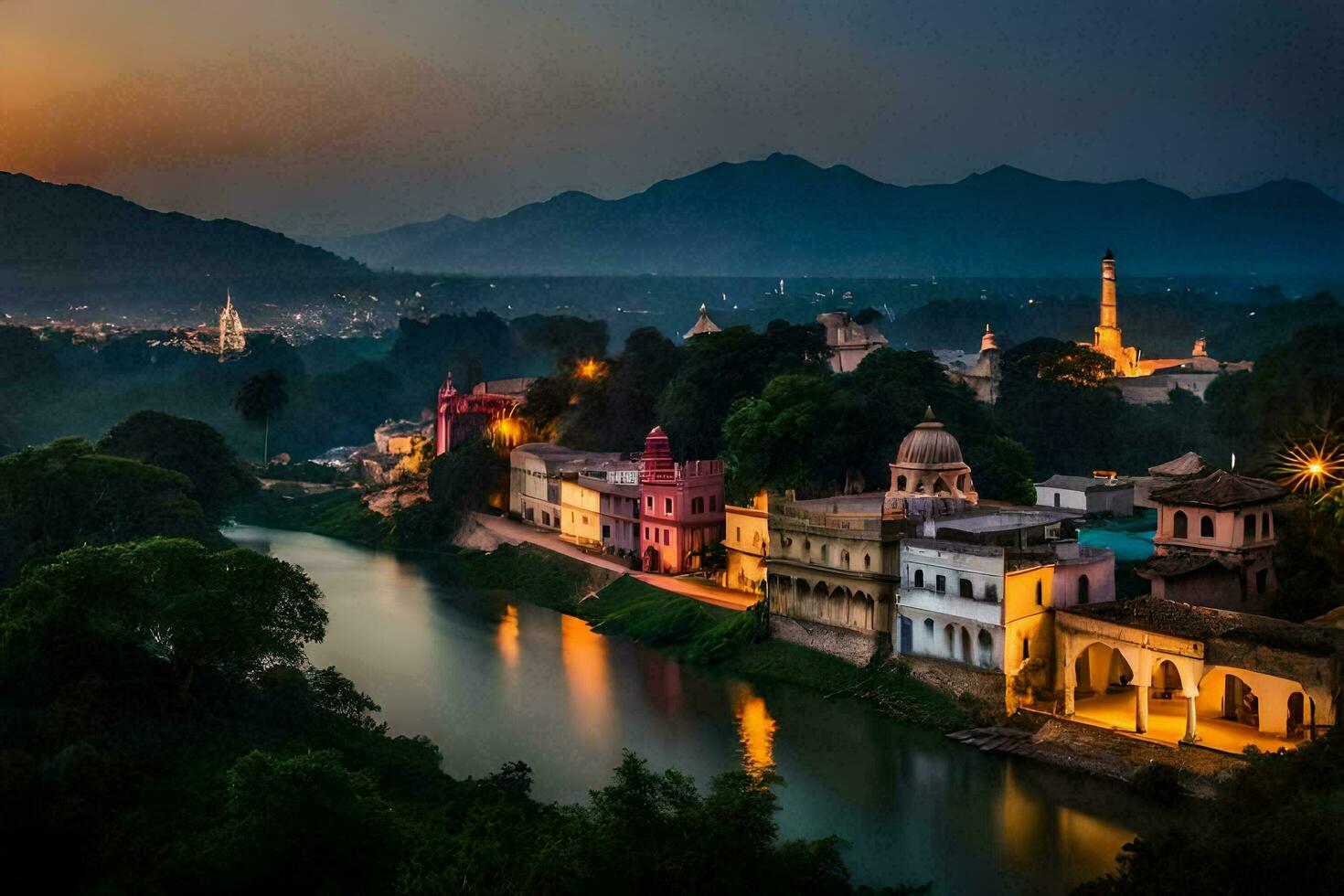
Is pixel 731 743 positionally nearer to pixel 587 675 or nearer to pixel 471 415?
pixel 587 675

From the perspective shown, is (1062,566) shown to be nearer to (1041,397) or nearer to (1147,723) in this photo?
(1147,723)

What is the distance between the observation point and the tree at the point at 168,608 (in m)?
20.8

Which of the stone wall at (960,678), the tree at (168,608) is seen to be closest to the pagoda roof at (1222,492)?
the stone wall at (960,678)

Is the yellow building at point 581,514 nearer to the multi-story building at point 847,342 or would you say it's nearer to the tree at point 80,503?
the tree at point 80,503

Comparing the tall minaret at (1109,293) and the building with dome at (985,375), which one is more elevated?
the tall minaret at (1109,293)

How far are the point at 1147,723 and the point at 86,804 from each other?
15143 millimetres

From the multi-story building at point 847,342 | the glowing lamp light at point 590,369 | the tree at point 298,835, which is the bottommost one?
the tree at point 298,835

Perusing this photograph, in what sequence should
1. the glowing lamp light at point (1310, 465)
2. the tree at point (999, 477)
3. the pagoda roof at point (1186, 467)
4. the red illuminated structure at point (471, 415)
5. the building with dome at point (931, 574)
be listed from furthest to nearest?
the red illuminated structure at point (471, 415)
the tree at point (999, 477)
the pagoda roof at point (1186, 467)
the glowing lamp light at point (1310, 465)
the building with dome at point (931, 574)

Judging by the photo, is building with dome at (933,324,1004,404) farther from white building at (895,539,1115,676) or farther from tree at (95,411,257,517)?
tree at (95,411,257,517)

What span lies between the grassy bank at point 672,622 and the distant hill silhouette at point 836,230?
87.0 m

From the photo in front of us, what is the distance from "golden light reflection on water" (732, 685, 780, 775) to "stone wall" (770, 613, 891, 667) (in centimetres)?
175

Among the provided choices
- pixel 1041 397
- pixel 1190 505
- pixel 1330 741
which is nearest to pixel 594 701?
pixel 1190 505

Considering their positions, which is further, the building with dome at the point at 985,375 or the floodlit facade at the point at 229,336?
the floodlit facade at the point at 229,336

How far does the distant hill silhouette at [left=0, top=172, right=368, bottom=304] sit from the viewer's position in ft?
337
